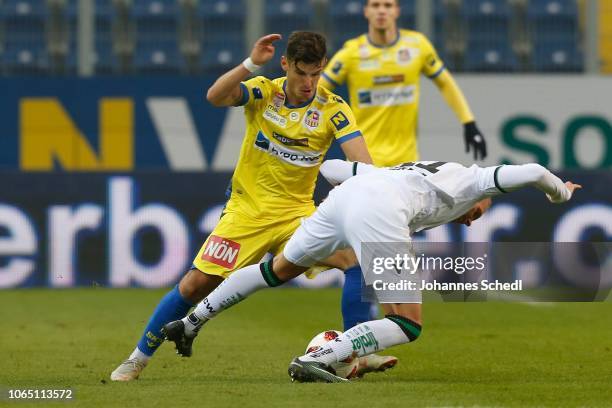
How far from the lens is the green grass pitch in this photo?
5934mm

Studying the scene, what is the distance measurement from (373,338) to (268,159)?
1.57m

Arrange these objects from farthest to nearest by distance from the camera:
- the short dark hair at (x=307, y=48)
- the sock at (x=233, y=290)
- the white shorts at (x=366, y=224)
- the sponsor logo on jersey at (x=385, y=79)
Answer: the sponsor logo on jersey at (x=385, y=79) < the short dark hair at (x=307, y=48) < the sock at (x=233, y=290) < the white shorts at (x=366, y=224)

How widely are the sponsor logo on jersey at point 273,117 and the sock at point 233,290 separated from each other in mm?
902

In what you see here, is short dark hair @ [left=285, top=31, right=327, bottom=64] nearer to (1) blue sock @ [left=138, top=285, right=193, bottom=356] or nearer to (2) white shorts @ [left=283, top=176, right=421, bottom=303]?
(2) white shorts @ [left=283, top=176, right=421, bottom=303]

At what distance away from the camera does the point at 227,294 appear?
665 cm

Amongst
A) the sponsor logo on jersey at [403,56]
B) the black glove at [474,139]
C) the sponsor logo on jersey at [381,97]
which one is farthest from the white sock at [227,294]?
the sponsor logo on jersey at [403,56]

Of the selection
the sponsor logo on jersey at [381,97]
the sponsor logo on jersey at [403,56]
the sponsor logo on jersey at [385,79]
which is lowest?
the sponsor logo on jersey at [381,97]

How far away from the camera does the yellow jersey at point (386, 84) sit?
966 cm

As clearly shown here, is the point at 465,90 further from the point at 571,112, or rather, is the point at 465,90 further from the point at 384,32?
the point at 384,32

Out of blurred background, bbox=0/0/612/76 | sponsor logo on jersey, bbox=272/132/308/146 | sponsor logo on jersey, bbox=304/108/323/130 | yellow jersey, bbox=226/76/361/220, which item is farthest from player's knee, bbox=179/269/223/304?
blurred background, bbox=0/0/612/76

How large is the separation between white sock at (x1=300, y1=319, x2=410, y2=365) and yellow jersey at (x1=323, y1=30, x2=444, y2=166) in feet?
11.5

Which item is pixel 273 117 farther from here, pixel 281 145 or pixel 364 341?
pixel 364 341

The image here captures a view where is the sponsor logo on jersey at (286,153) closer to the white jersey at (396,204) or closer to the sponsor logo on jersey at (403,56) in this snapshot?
the white jersey at (396,204)

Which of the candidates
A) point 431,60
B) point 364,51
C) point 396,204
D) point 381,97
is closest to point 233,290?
point 396,204
